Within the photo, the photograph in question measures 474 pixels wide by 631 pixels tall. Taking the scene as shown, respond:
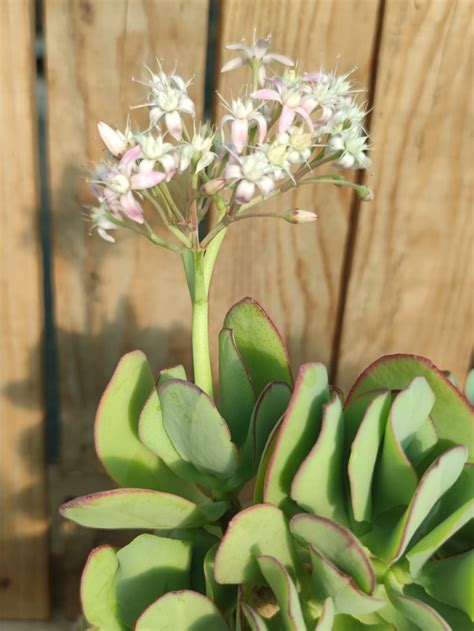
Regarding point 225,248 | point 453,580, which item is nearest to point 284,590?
point 453,580

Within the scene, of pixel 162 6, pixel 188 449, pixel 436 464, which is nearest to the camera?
pixel 436 464

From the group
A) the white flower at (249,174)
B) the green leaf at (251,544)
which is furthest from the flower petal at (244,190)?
the green leaf at (251,544)

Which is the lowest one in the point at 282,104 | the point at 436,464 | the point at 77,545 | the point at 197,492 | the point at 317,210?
the point at 77,545

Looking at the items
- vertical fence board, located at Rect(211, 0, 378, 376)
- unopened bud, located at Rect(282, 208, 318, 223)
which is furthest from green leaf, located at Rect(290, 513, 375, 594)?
vertical fence board, located at Rect(211, 0, 378, 376)

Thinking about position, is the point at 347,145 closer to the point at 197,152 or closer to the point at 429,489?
the point at 197,152

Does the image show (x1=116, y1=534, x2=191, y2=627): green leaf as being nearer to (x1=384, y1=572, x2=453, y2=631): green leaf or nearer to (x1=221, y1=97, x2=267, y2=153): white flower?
(x1=384, y1=572, x2=453, y2=631): green leaf

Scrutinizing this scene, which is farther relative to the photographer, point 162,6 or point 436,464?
point 162,6

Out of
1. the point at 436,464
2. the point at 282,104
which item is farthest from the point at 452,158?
the point at 436,464

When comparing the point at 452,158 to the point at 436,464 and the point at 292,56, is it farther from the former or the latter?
the point at 436,464
